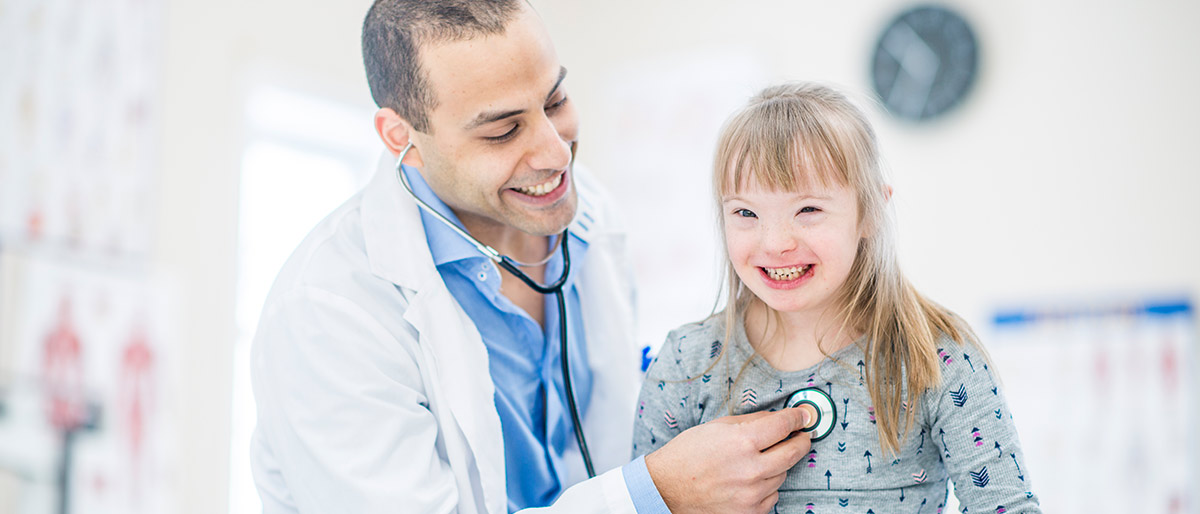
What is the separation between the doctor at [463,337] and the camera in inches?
A: 52.5

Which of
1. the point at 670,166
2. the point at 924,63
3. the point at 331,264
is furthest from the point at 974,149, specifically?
the point at 331,264

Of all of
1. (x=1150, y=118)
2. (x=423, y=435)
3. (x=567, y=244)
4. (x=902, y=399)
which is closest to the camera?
(x=902, y=399)

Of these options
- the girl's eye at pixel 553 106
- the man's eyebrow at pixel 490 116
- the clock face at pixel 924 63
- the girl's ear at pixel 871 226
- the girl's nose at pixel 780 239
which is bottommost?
the girl's nose at pixel 780 239

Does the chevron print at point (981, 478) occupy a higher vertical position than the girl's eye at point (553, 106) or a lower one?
lower

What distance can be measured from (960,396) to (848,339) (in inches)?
6.6

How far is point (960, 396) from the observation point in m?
1.20

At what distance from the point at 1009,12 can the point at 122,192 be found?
9.53 feet

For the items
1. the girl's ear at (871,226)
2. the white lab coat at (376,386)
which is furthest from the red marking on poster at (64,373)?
the girl's ear at (871,226)

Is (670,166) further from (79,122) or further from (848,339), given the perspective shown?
(848,339)

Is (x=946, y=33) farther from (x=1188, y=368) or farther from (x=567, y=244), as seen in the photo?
(x=567, y=244)

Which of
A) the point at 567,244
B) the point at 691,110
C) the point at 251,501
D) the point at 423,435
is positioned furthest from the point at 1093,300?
the point at 251,501

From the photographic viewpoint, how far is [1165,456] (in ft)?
9.62

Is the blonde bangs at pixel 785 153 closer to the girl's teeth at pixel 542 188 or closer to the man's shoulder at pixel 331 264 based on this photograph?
the girl's teeth at pixel 542 188

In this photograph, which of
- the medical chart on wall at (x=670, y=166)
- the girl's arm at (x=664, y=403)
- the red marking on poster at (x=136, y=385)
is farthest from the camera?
the medical chart on wall at (x=670, y=166)
